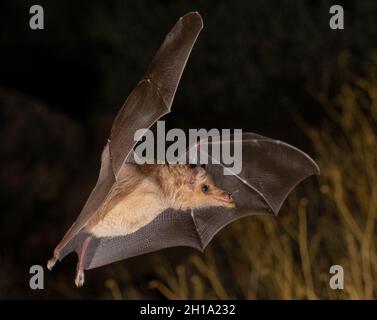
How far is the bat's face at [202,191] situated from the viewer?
1786 mm

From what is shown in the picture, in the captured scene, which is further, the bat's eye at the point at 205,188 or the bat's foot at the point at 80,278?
the bat's eye at the point at 205,188

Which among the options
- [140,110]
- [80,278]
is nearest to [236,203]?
[80,278]

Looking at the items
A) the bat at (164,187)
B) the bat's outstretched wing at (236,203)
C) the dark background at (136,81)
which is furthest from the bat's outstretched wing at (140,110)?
the dark background at (136,81)

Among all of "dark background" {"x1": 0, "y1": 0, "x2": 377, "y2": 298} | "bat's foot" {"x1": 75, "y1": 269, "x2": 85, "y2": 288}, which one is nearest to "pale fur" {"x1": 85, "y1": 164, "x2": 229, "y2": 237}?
"bat's foot" {"x1": 75, "y1": 269, "x2": 85, "y2": 288}

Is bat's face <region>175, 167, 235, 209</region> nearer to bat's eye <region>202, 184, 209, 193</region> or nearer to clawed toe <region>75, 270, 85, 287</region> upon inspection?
bat's eye <region>202, 184, 209, 193</region>

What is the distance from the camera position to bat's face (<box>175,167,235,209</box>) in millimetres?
1786

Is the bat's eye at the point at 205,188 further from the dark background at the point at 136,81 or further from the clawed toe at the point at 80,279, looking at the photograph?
the dark background at the point at 136,81

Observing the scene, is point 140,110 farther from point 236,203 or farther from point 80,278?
point 236,203

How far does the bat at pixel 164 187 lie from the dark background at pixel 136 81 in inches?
126

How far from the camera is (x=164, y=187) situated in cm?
171

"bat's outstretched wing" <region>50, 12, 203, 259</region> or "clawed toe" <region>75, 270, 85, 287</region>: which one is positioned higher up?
"bat's outstretched wing" <region>50, 12, 203, 259</region>

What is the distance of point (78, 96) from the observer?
23.4 feet

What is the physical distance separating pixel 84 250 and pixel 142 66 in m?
4.56
